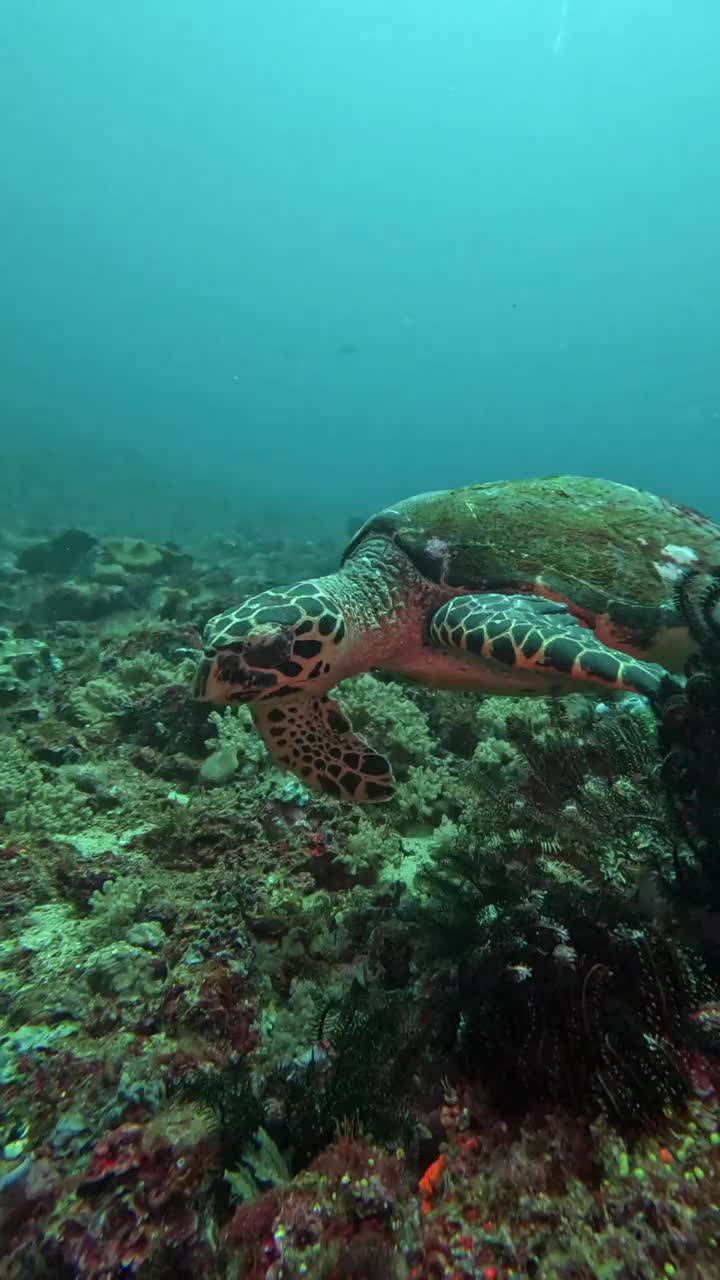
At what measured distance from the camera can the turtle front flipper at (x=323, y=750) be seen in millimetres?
4062

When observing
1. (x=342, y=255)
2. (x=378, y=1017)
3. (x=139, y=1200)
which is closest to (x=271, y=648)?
(x=378, y=1017)

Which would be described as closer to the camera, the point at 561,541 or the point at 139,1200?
the point at 139,1200

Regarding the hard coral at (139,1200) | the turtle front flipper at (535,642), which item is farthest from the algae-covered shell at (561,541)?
the hard coral at (139,1200)

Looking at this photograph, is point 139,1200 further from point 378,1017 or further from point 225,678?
point 225,678

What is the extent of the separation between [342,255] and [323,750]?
554 ft

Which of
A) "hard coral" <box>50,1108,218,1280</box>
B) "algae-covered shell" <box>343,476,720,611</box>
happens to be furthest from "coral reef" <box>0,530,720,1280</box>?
"algae-covered shell" <box>343,476,720,611</box>

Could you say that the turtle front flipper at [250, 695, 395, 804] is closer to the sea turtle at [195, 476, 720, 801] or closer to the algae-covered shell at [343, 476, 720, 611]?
the sea turtle at [195, 476, 720, 801]

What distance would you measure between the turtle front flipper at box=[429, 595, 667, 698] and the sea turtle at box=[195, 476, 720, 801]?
12 millimetres

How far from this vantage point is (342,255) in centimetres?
14462

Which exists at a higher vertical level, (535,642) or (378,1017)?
(535,642)

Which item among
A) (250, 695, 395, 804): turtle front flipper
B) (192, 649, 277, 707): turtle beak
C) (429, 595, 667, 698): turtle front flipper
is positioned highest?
(429, 595, 667, 698): turtle front flipper

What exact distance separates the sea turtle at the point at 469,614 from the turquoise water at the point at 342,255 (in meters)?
47.3

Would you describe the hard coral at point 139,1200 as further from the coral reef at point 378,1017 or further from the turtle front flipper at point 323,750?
the turtle front flipper at point 323,750

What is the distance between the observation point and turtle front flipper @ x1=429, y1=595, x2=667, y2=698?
3.63 metres
